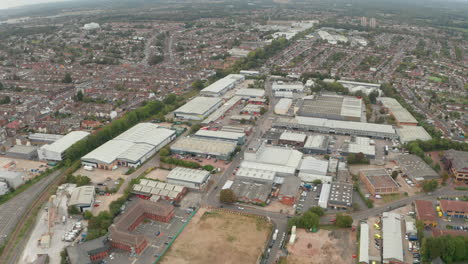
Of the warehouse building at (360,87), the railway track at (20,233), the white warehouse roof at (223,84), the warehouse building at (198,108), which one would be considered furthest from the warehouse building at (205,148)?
the warehouse building at (360,87)

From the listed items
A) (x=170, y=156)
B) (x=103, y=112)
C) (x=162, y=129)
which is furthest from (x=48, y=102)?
(x=170, y=156)

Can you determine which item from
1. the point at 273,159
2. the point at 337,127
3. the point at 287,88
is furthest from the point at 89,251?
the point at 287,88

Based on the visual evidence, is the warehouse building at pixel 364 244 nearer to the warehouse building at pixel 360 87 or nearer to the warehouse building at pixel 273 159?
the warehouse building at pixel 273 159

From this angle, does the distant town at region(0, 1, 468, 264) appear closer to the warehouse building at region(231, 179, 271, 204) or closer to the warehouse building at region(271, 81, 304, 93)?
the warehouse building at region(231, 179, 271, 204)

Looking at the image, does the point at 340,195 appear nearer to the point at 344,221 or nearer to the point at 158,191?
the point at 344,221

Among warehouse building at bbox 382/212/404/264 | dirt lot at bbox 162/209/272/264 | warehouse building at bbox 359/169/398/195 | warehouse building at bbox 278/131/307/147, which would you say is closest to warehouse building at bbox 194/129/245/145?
warehouse building at bbox 278/131/307/147

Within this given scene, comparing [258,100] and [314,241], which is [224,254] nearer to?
[314,241]
